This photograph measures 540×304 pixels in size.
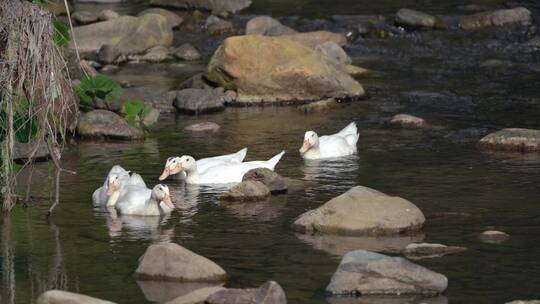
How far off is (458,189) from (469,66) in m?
10.5

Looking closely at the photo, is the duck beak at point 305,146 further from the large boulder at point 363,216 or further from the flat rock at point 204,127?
the large boulder at point 363,216

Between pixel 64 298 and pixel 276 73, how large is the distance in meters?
12.1

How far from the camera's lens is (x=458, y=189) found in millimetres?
14469

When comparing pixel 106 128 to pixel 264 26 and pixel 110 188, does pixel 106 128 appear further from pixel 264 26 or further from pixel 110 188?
pixel 264 26

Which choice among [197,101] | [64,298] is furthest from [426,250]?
[197,101]

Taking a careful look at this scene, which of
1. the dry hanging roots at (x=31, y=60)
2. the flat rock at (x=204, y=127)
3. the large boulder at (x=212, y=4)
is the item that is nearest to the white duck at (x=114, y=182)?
the dry hanging roots at (x=31, y=60)

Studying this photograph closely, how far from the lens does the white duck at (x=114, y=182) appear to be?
13.7 metres

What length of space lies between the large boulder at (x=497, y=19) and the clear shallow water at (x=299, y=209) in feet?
20.3

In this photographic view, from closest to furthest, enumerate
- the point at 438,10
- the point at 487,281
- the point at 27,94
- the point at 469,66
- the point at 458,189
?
the point at 487,281, the point at 27,94, the point at 458,189, the point at 469,66, the point at 438,10

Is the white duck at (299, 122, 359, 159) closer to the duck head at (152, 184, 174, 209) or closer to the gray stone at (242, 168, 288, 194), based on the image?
the gray stone at (242, 168, 288, 194)

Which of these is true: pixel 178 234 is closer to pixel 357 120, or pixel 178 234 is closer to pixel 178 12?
pixel 357 120

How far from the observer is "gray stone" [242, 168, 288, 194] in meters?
14.2

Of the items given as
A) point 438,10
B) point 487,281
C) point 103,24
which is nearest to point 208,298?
point 487,281

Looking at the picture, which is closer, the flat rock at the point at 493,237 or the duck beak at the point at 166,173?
the flat rock at the point at 493,237
